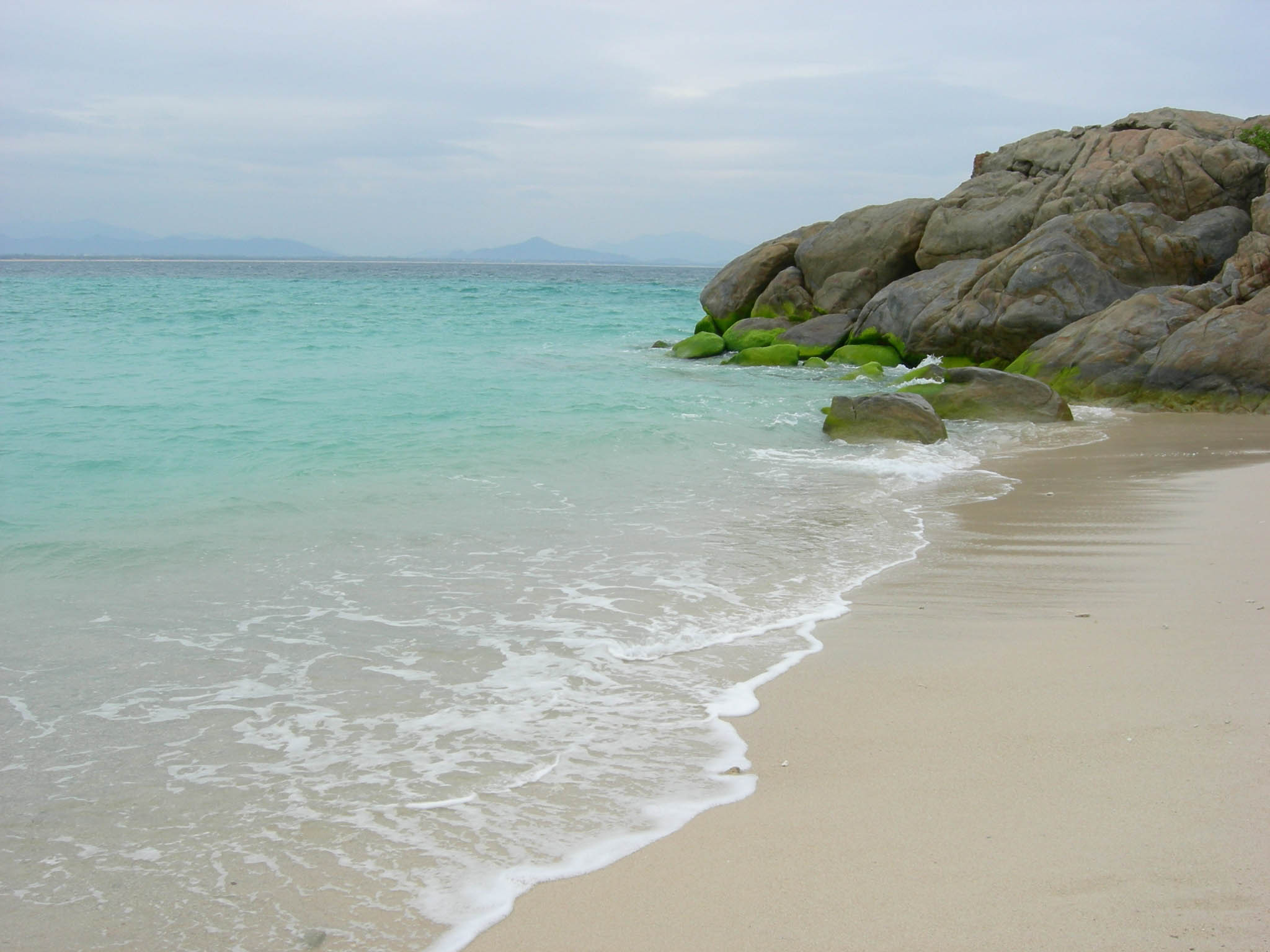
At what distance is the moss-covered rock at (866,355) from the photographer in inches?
790

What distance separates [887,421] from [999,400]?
7.60 ft

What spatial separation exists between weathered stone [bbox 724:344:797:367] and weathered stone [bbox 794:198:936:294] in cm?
293

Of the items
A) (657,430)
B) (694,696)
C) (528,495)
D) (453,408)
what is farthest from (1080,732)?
(453,408)

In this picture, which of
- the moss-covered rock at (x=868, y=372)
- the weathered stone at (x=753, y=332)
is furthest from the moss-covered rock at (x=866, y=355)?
the weathered stone at (x=753, y=332)

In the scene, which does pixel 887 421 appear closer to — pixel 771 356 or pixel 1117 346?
pixel 1117 346

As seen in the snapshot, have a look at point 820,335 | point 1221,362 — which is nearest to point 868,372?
point 820,335

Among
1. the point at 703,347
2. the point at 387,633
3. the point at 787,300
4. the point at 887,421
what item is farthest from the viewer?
the point at 787,300

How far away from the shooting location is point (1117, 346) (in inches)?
598

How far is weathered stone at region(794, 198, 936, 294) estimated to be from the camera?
22.5 metres

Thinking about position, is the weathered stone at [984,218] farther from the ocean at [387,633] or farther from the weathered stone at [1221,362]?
the ocean at [387,633]

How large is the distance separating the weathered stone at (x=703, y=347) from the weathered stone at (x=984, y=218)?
483 centimetres

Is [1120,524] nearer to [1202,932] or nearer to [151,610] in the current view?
[1202,932]

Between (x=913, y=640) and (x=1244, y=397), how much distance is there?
442 inches

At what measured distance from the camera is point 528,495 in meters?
9.38
